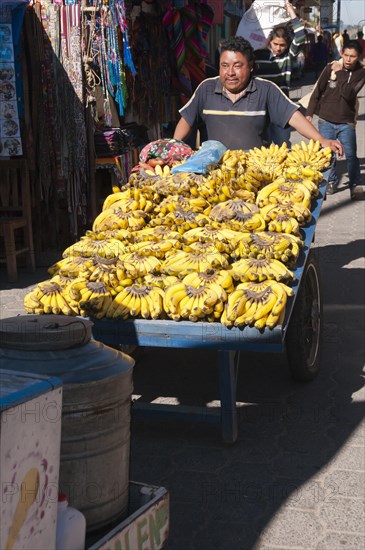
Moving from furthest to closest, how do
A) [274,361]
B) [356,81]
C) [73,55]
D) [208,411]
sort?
[356,81]
[73,55]
[274,361]
[208,411]

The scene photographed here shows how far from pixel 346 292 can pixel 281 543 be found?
407 cm

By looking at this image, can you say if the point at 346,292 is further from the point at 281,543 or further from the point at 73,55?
the point at 281,543

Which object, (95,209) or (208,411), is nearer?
(208,411)

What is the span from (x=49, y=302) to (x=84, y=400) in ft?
5.49

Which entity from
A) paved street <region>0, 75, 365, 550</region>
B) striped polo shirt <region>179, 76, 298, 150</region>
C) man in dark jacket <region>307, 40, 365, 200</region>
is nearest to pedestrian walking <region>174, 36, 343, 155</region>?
striped polo shirt <region>179, 76, 298, 150</region>

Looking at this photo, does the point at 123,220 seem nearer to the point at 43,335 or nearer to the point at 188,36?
the point at 43,335

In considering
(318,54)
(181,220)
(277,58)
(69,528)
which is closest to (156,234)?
(181,220)

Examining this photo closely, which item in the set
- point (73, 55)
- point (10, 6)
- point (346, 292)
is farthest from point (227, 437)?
point (73, 55)

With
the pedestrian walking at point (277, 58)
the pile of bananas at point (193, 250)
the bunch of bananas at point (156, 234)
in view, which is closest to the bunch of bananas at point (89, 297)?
the pile of bananas at point (193, 250)

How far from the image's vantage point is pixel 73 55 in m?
8.49

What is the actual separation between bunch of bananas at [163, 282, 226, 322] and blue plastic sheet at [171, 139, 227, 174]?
4.71ft

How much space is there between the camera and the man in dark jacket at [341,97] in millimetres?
10953

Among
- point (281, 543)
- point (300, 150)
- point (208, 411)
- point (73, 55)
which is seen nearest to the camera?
point (281, 543)

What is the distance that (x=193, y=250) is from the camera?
4742mm
